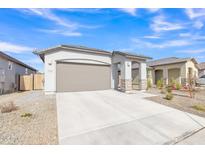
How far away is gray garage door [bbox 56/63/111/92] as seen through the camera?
37.7 ft

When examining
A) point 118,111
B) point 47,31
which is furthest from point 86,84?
point 118,111

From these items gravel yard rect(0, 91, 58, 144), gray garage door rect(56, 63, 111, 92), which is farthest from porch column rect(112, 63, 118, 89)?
gravel yard rect(0, 91, 58, 144)

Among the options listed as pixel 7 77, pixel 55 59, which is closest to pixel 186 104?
pixel 55 59

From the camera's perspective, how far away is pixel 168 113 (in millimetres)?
6605

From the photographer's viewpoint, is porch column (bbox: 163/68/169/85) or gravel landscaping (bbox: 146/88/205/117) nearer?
gravel landscaping (bbox: 146/88/205/117)

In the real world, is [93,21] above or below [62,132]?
above

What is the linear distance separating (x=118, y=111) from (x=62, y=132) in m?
3.10

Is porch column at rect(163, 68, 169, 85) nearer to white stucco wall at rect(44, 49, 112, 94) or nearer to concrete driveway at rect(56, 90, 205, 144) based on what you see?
white stucco wall at rect(44, 49, 112, 94)

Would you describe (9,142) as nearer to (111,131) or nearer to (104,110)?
(111,131)

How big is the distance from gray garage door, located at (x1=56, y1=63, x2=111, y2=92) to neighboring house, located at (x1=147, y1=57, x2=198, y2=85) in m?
10.6

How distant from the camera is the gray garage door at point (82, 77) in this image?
11500 mm

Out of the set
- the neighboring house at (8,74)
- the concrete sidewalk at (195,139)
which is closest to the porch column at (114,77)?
the concrete sidewalk at (195,139)

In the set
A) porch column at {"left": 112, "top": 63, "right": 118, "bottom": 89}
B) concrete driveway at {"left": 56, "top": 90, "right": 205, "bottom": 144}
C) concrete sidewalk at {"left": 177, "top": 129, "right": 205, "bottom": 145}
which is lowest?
concrete sidewalk at {"left": 177, "top": 129, "right": 205, "bottom": 145}

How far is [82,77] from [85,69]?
784 mm
